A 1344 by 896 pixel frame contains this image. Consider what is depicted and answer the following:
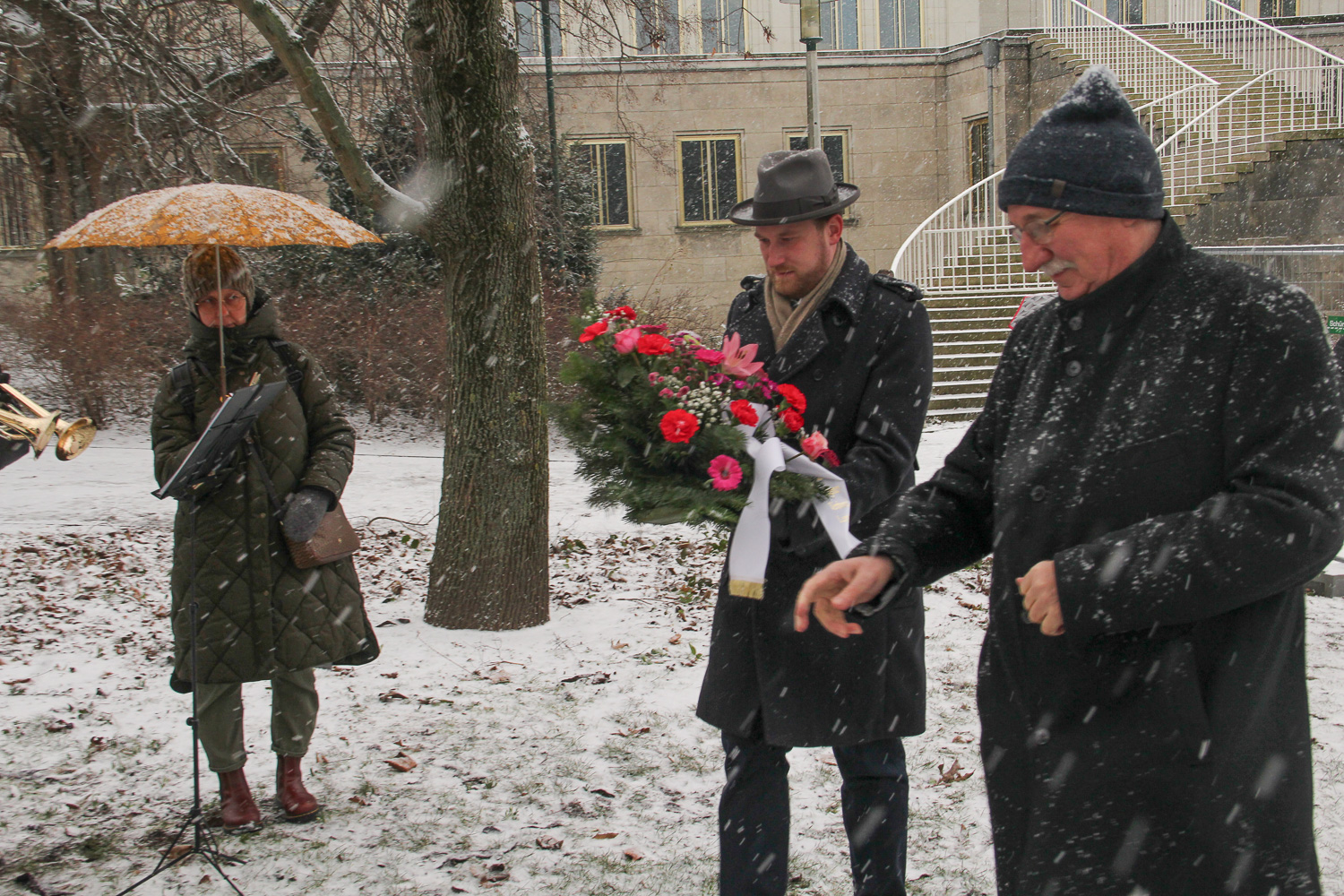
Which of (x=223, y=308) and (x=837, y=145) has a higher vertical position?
(x=837, y=145)

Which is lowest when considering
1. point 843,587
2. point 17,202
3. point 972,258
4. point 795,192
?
point 843,587

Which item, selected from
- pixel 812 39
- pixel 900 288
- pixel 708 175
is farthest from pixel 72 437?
pixel 708 175

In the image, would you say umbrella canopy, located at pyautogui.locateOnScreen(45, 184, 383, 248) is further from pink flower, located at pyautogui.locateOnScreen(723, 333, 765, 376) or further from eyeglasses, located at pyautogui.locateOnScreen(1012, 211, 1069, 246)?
eyeglasses, located at pyautogui.locateOnScreen(1012, 211, 1069, 246)

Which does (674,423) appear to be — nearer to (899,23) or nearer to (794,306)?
(794,306)

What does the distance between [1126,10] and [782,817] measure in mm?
28061

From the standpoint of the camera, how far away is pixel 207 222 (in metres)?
4.00

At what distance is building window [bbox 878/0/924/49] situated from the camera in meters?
26.5

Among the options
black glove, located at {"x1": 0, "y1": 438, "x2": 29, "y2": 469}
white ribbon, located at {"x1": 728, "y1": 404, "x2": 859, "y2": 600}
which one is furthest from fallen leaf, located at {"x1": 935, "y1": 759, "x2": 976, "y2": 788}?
black glove, located at {"x1": 0, "y1": 438, "x2": 29, "y2": 469}

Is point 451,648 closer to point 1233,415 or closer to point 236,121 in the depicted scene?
point 1233,415

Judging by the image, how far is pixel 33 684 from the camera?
575 cm

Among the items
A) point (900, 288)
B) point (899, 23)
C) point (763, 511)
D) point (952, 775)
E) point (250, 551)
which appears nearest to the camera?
point (763, 511)

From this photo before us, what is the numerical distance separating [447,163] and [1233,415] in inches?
189

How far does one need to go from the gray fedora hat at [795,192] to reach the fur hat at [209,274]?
2065 mm

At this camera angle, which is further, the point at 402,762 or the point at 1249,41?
the point at 1249,41
